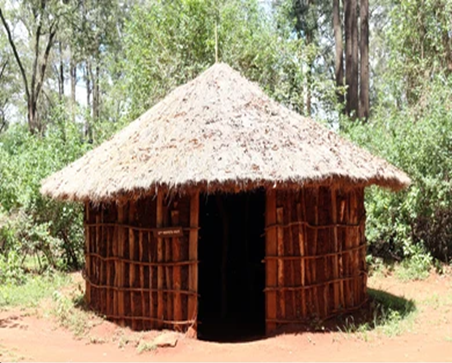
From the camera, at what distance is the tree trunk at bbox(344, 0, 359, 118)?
1753 cm

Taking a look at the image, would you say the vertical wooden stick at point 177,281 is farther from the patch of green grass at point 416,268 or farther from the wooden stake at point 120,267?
the patch of green grass at point 416,268

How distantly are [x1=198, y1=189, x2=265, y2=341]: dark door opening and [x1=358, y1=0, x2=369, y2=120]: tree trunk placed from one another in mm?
9715

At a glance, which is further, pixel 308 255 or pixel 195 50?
pixel 195 50

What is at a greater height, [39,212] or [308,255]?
[39,212]

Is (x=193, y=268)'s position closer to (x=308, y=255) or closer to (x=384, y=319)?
(x=308, y=255)

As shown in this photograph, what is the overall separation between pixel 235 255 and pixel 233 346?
11.9 feet

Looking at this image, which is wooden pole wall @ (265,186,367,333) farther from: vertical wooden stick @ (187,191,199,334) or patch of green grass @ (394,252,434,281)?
patch of green grass @ (394,252,434,281)

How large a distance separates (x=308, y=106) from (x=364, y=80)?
3291 mm

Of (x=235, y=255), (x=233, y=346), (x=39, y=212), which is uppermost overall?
(x=39, y=212)

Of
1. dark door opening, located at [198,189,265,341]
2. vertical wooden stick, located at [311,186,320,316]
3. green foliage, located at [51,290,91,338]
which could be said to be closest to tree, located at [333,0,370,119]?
dark door opening, located at [198,189,265,341]

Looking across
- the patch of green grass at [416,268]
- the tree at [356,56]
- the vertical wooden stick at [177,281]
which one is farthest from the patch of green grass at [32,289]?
the tree at [356,56]

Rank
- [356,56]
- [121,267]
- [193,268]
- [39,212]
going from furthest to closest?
[356,56] < [39,212] < [121,267] < [193,268]


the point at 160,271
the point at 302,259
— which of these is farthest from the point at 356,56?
the point at 160,271

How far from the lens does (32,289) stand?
909 centimetres
